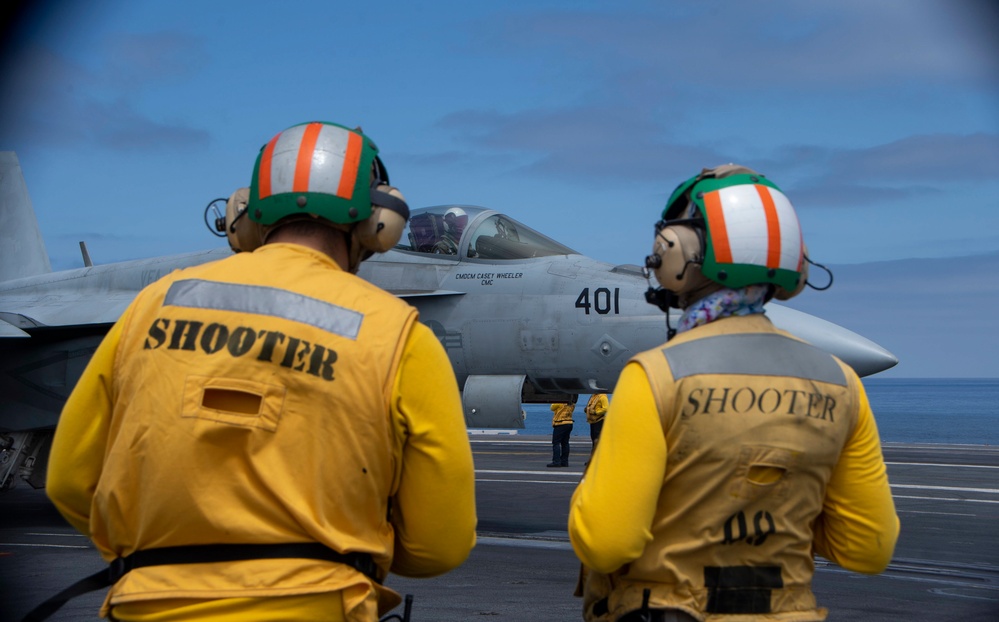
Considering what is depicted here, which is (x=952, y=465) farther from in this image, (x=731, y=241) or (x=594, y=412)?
(x=731, y=241)

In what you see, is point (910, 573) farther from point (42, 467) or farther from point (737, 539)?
point (42, 467)

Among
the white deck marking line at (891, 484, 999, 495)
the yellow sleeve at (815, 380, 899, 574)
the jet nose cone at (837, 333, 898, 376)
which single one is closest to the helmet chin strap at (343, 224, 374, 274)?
the yellow sleeve at (815, 380, 899, 574)

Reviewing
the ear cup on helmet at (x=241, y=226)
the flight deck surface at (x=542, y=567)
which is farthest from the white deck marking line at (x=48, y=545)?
the ear cup on helmet at (x=241, y=226)

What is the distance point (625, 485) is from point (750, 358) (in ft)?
1.75

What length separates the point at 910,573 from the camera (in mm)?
9195

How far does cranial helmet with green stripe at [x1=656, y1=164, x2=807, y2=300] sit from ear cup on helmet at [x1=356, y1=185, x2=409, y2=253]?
2.86ft

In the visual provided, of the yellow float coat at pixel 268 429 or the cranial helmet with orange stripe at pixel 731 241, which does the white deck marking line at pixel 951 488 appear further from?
the yellow float coat at pixel 268 429

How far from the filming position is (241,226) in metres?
3.50

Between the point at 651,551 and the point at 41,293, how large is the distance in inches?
562

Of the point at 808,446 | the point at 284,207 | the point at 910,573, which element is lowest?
the point at 910,573

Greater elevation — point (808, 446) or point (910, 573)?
Answer: point (808, 446)

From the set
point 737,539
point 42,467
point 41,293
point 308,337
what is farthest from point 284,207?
point 41,293

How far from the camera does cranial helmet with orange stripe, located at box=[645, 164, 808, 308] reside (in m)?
3.04

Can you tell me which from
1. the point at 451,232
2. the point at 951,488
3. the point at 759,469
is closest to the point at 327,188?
the point at 759,469
